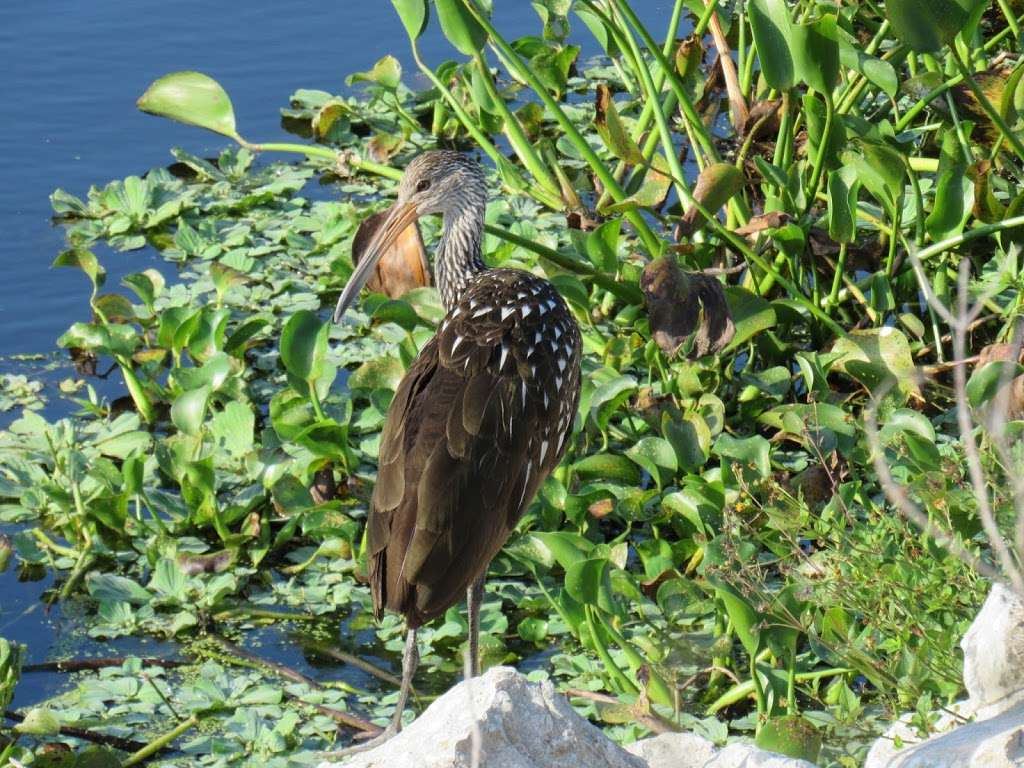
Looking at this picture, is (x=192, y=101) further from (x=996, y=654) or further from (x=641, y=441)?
(x=996, y=654)

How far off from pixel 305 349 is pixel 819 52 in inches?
69.3

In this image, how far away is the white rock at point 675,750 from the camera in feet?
10.7

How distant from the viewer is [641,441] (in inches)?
189

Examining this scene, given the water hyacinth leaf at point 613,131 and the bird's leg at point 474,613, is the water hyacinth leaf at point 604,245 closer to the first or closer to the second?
the water hyacinth leaf at point 613,131

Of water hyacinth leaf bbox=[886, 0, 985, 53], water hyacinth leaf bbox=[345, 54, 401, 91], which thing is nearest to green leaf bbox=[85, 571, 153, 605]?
water hyacinth leaf bbox=[886, 0, 985, 53]

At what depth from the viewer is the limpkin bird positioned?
3875 mm

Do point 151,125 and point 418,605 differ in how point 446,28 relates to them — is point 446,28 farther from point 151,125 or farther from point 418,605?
point 151,125

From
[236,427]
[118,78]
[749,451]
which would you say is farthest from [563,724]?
[118,78]

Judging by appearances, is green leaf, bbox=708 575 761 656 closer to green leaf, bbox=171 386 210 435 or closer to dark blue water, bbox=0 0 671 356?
green leaf, bbox=171 386 210 435

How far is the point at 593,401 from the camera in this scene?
4.84m

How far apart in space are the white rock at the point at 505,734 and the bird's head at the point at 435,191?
236 centimetres

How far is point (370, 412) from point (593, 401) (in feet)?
2.42

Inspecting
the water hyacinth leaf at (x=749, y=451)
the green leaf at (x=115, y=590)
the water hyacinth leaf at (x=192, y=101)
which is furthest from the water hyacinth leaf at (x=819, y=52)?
the green leaf at (x=115, y=590)

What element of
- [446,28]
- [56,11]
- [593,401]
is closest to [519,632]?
[593,401]
